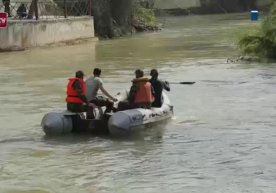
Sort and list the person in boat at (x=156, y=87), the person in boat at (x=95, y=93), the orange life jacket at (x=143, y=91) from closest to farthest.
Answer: the orange life jacket at (x=143, y=91), the person in boat at (x=95, y=93), the person in boat at (x=156, y=87)

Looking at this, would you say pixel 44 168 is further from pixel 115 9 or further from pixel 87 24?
pixel 115 9

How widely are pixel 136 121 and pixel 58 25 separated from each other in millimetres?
29824

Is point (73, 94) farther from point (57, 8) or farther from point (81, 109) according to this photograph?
point (57, 8)

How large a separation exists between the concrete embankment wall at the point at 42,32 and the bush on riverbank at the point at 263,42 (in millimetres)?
13937

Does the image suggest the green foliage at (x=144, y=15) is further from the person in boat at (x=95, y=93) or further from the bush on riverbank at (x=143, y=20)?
the person in boat at (x=95, y=93)

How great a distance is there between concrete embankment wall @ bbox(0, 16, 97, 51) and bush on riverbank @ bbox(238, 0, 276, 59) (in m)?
13.9

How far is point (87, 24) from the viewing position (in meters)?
48.9

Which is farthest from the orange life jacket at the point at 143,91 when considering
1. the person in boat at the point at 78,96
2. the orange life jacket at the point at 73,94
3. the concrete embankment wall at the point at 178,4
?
the concrete embankment wall at the point at 178,4

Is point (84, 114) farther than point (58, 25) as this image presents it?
No

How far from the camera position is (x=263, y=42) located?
3188 cm

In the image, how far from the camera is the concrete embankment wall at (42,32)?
40000mm

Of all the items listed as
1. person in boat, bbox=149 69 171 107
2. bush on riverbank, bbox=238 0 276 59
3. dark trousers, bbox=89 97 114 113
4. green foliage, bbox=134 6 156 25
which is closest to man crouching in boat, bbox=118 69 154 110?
dark trousers, bbox=89 97 114 113

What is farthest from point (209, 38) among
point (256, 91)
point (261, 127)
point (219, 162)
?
point (219, 162)

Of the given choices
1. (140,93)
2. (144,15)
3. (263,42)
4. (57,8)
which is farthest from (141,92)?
(144,15)
